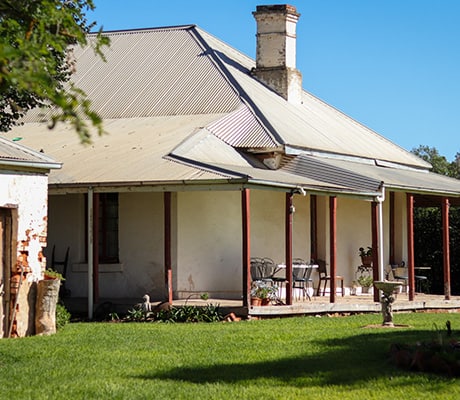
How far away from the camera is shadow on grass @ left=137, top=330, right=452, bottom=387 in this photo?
10641 mm

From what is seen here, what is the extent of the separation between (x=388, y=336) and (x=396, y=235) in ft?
34.7

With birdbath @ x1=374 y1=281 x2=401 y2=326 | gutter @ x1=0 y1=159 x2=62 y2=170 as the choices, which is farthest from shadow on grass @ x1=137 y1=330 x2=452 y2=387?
gutter @ x1=0 y1=159 x2=62 y2=170

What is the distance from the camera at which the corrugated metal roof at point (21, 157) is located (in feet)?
46.2

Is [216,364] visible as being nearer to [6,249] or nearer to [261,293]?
[6,249]

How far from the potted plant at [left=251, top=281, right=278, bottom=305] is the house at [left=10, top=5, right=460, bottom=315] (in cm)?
60

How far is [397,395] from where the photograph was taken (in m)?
9.77

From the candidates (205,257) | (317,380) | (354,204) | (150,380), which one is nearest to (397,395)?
(317,380)

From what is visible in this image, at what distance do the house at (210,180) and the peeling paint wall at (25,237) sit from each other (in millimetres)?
2640

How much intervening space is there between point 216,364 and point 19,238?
4.26m

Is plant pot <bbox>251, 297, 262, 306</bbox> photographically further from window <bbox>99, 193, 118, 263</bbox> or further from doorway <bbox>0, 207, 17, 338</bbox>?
doorway <bbox>0, 207, 17, 338</bbox>

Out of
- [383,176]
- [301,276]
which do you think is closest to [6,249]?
[301,276]

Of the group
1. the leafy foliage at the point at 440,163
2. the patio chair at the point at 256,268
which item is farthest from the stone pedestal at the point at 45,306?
the leafy foliage at the point at 440,163

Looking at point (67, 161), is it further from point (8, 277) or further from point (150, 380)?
point (150, 380)

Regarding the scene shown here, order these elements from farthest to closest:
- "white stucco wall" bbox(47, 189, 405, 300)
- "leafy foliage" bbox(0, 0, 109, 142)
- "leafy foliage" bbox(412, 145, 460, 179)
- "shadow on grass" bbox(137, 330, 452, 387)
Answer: "leafy foliage" bbox(412, 145, 460, 179)
"white stucco wall" bbox(47, 189, 405, 300)
"shadow on grass" bbox(137, 330, 452, 387)
"leafy foliage" bbox(0, 0, 109, 142)
